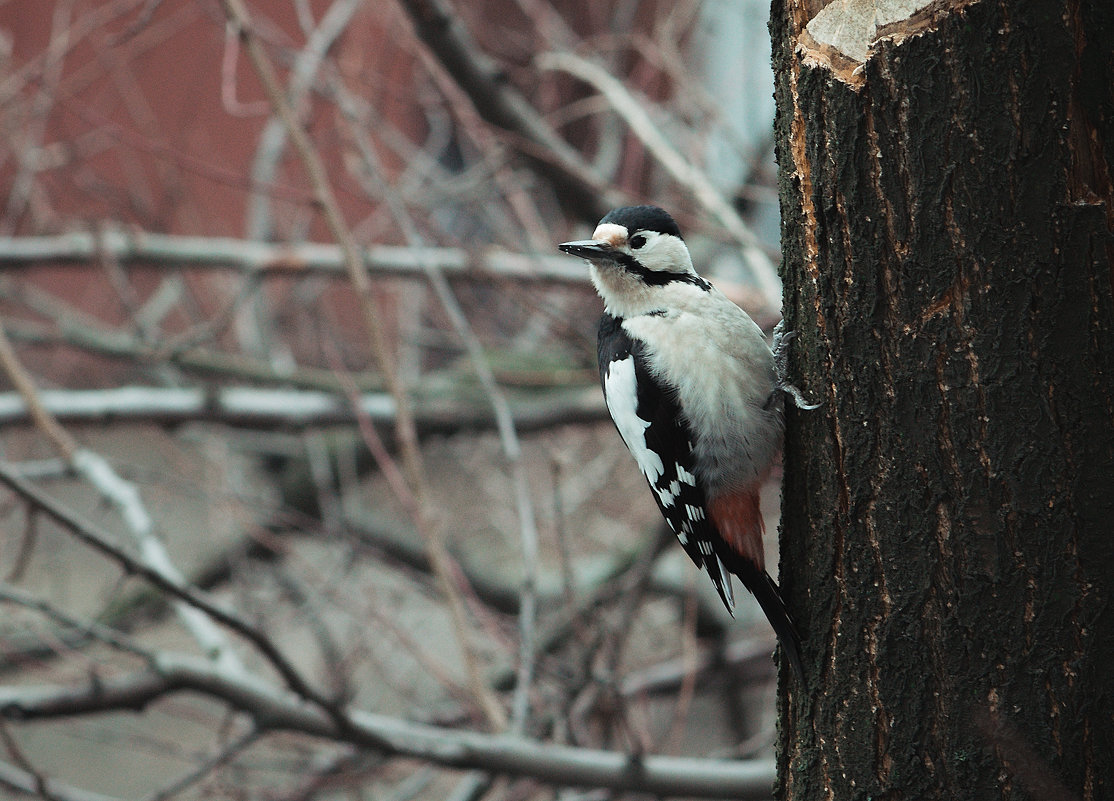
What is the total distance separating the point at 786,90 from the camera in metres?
1.32

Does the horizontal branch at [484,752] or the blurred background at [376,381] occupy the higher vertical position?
the blurred background at [376,381]

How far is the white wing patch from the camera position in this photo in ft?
6.59

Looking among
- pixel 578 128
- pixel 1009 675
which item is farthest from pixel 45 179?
pixel 1009 675

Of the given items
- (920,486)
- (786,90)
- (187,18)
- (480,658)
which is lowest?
(480,658)

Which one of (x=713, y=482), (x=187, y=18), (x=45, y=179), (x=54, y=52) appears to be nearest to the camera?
(x=713, y=482)

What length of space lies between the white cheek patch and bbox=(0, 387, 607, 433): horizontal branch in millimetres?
1889

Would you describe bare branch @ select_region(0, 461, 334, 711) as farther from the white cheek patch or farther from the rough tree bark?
the rough tree bark

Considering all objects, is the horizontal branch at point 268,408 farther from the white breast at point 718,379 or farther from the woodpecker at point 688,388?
the white breast at point 718,379

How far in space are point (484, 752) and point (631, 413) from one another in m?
0.80

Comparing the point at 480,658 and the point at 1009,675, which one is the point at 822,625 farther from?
the point at 480,658

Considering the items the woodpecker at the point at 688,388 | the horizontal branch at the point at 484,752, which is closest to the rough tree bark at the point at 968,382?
the woodpecker at the point at 688,388

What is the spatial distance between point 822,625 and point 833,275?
445mm

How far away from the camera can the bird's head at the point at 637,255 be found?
2047 mm

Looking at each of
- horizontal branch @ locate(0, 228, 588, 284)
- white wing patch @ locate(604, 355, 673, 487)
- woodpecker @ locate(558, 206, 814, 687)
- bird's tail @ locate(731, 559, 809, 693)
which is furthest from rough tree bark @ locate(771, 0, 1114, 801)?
horizontal branch @ locate(0, 228, 588, 284)
